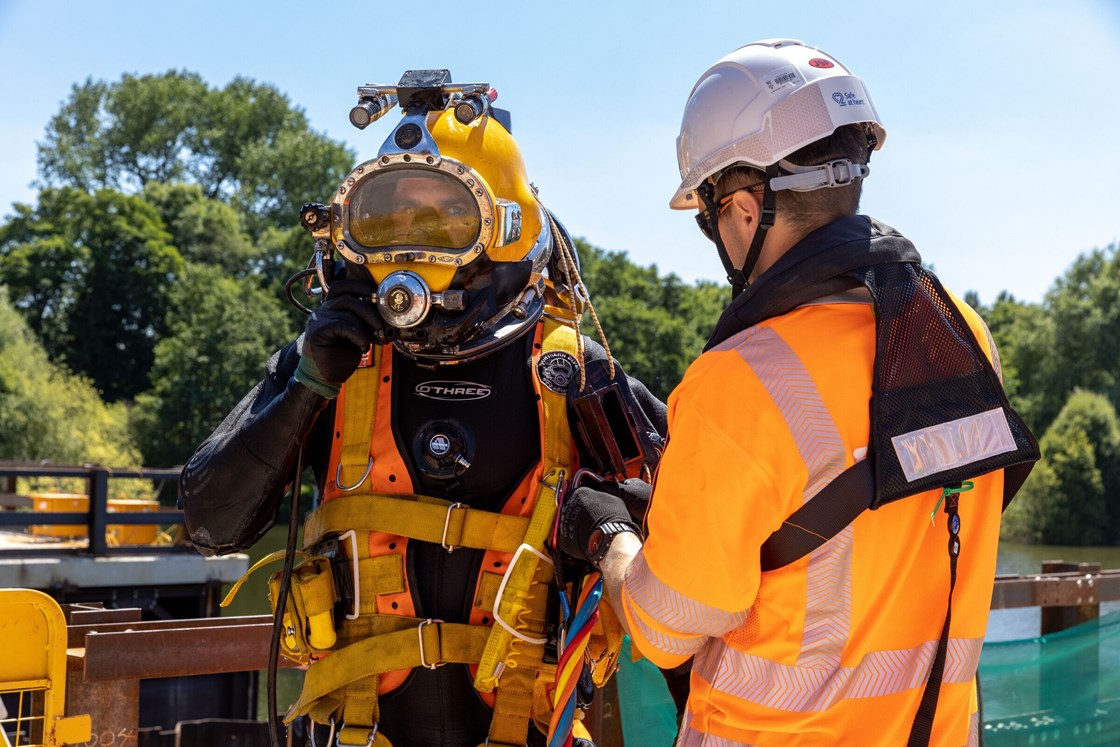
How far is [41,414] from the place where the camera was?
30859mm

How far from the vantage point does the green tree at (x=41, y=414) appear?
100 feet

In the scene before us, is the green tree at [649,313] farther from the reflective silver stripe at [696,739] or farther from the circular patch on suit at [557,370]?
the reflective silver stripe at [696,739]

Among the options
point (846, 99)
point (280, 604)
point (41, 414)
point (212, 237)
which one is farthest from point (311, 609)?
point (212, 237)

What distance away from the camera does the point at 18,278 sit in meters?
46.7

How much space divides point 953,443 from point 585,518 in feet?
2.54

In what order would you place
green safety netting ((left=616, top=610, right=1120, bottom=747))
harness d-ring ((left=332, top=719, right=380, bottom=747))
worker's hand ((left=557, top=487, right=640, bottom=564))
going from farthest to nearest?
green safety netting ((left=616, top=610, right=1120, bottom=747)) < harness d-ring ((left=332, top=719, right=380, bottom=747)) < worker's hand ((left=557, top=487, right=640, bottom=564))

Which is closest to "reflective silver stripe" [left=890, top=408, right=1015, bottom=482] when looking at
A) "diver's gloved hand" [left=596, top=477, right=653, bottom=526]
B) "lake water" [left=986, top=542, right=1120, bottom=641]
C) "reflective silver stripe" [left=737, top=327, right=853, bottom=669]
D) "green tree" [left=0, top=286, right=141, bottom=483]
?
"reflective silver stripe" [left=737, top=327, right=853, bottom=669]

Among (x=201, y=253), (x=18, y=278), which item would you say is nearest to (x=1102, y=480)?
(x=201, y=253)

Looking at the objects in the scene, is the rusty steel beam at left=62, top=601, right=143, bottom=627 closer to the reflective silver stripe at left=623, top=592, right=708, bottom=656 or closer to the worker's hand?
the worker's hand

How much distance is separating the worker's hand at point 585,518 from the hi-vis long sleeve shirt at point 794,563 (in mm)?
385

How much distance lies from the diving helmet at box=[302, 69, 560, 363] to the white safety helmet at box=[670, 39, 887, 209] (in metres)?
0.50

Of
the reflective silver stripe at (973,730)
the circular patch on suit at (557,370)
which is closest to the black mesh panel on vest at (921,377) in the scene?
the reflective silver stripe at (973,730)

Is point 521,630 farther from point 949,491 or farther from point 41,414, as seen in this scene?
point 41,414

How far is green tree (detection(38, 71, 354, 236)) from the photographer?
53.4 metres
